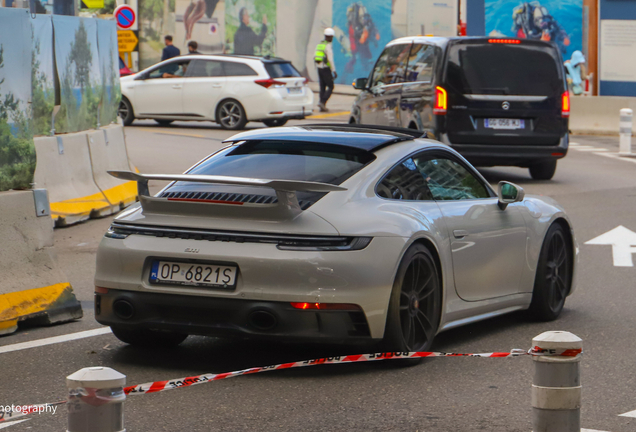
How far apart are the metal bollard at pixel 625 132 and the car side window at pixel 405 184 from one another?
48.9 feet

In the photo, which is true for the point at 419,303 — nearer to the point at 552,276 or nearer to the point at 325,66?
the point at 552,276

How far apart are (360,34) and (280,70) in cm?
1366

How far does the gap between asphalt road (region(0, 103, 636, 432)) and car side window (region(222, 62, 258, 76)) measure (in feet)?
52.0

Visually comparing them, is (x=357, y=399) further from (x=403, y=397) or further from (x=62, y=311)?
(x=62, y=311)

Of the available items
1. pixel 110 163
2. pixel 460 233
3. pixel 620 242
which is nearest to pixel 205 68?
pixel 110 163

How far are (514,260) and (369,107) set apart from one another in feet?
33.0

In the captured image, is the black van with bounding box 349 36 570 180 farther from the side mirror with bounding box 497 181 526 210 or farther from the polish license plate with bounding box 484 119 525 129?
the side mirror with bounding box 497 181 526 210

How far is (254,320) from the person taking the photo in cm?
574

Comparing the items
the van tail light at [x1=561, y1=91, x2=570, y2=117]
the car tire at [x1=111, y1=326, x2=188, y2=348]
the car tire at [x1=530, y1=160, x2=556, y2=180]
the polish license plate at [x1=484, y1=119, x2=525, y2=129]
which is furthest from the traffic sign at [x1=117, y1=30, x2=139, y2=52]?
the car tire at [x1=111, y1=326, x2=188, y2=348]

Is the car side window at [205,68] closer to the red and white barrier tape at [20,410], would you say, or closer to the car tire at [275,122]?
the car tire at [275,122]

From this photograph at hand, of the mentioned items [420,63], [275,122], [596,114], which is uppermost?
[420,63]

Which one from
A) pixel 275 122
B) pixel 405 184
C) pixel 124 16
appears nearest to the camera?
pixel 405 184

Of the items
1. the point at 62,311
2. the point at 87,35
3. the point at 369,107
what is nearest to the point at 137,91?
the point at 369,107

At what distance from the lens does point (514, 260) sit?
7254 mm
